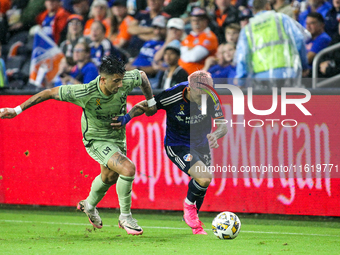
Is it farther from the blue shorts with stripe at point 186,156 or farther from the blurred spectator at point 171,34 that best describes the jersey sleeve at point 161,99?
the blurred spectator at point 171,34

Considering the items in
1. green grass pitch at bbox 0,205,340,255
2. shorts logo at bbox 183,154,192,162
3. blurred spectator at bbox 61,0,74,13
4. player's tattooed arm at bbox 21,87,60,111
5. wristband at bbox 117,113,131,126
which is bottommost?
green grass pitch at bbox 0,205,340,255

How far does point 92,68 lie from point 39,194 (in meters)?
3.21

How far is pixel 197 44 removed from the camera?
31.9 ft

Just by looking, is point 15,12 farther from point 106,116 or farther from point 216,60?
point 106,116

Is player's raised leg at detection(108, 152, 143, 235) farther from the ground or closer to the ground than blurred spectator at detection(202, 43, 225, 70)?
closer to the ground

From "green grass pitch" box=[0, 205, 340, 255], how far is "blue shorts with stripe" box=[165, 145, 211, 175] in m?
0.83

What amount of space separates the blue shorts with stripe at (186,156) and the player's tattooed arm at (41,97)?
58.8 inches

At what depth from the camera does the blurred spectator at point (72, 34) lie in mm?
11398

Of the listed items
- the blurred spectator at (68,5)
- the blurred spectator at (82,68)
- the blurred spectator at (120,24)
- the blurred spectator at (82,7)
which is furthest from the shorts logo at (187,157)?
the blurred spectator at (68,5)

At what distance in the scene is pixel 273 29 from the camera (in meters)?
8.11

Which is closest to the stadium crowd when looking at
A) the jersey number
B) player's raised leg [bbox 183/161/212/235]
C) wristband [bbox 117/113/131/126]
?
player's raised leg [bbox 183/161/212/235]

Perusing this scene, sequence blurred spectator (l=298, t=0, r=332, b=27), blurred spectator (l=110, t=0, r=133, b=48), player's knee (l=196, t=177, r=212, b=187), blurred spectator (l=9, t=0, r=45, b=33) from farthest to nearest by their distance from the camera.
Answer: blurred spectator (l=9, t=0, r=45, b=33)
blurred spectator (l=110, t=0, r=133, b=48)
blurred spectator (l=298, t=0, r=332, b=27)
player's knee (l=196, t=177, r=212, b=187)

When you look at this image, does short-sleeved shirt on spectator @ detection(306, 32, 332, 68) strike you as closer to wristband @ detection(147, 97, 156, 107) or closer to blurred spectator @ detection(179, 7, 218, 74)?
blurred spectator @ detection(179, 7, 218, 74)

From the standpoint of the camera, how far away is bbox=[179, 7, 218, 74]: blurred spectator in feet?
31.6
